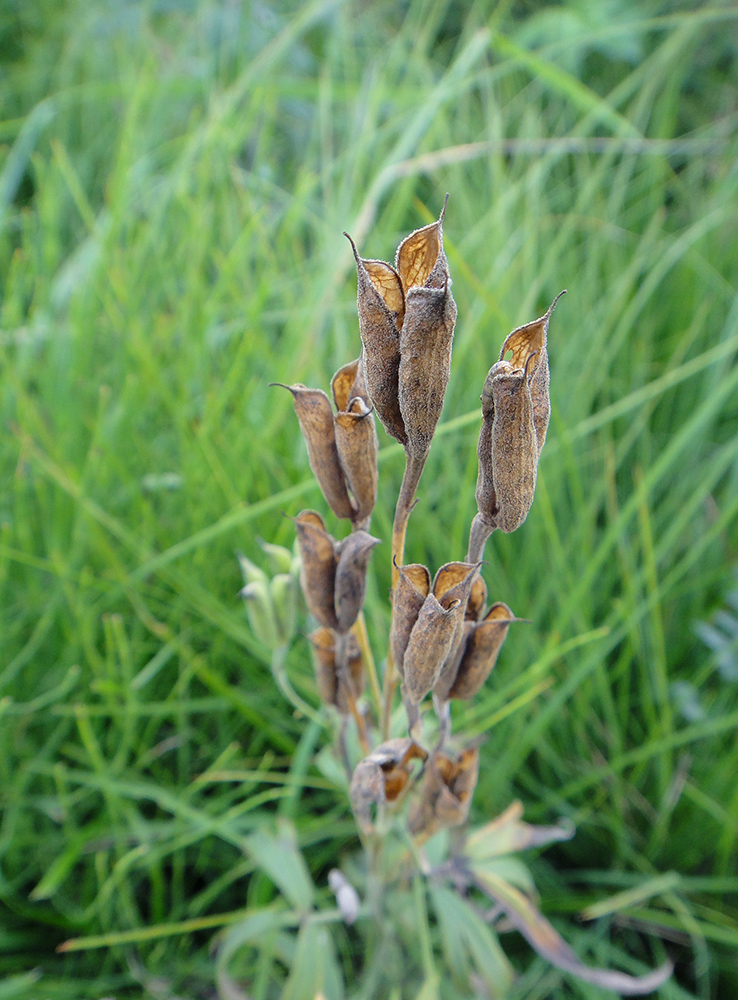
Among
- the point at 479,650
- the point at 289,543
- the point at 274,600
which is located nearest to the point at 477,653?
the point at 479,650

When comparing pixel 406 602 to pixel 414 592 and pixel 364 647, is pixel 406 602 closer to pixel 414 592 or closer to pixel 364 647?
pixel 414 592

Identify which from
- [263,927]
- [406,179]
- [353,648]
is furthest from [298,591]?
[406,179]

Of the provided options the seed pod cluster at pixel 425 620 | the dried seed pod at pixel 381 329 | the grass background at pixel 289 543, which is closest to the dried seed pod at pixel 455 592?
the seed pod cluster at pixel 425 620

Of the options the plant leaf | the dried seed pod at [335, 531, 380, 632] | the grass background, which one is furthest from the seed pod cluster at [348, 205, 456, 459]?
the plant leaf

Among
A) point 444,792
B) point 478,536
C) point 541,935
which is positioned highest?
point 478,536

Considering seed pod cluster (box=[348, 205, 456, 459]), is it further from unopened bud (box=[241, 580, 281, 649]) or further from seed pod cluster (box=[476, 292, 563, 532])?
unopened bud (box=[241, 580, 281, 649])

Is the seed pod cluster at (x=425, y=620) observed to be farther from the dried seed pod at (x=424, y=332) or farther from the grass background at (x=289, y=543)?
the grass background at (x=289, y=543)
